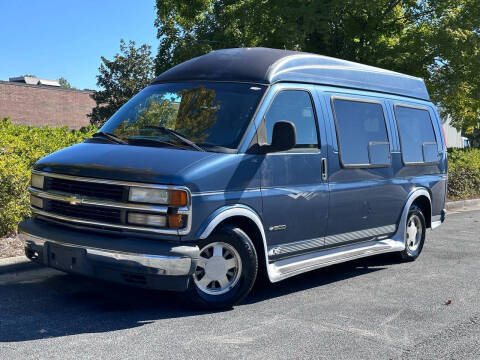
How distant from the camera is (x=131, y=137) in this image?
6055mm

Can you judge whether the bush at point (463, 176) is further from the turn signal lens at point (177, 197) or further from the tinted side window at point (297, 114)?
the turn signal lens at point (177, 197)

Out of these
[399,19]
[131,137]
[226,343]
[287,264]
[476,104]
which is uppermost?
[399,19]

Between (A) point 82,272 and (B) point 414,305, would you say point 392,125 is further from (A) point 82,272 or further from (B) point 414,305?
(A) point 82,272

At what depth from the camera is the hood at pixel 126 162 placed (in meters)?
5.20

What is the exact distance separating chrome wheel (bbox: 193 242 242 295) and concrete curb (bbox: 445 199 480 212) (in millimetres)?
10984

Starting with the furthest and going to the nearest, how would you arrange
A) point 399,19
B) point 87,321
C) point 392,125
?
point 399,19, point 392,125, point 87,321

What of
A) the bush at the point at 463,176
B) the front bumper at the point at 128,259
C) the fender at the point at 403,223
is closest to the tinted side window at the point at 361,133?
the fender at the point at 403,223

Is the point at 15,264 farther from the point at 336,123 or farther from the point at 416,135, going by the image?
the point at 416,135

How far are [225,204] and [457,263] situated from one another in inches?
171

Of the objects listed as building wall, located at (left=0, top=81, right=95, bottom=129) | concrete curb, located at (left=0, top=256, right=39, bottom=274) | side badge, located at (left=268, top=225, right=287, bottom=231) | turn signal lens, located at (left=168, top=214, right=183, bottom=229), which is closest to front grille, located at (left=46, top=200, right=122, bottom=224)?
turn signal lens, located at (left=168, top=214, right=183, bottom=229)

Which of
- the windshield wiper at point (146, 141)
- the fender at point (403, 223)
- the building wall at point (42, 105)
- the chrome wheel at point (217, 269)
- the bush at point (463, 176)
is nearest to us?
the chrome wheel at point (217, 269)

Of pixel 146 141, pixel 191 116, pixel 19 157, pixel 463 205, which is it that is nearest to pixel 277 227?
pixel 191 116

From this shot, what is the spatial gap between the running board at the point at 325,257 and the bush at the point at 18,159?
3455mm

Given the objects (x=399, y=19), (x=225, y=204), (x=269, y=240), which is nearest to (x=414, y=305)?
(x=269, y=240)
